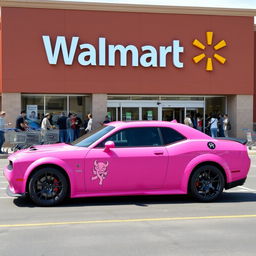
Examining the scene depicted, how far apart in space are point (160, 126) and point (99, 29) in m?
14.9

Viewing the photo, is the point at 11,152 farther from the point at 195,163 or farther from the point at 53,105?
the point at 195,163

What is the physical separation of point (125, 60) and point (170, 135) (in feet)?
47.6

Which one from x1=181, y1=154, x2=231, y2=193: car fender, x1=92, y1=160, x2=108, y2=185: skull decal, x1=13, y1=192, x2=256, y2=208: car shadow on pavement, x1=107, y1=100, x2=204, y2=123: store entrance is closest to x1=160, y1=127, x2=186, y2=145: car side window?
x1=181, y1=154, x2=231, y2=193: car fender

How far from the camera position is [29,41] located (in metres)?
20.7

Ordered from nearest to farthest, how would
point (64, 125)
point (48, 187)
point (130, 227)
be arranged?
point (130, 227)
point (48, 187)
point (64, 125)

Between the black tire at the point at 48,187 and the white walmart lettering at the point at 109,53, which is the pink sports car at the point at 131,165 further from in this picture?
the white walmart lettering at the point at 109,53

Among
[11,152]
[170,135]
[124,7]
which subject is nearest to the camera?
[170,135]

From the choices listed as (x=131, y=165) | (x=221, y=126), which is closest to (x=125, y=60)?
(x=221, y=126)

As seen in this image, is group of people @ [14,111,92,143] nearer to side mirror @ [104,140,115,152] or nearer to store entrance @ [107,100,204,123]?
store entrance @ [107,100,204,123]

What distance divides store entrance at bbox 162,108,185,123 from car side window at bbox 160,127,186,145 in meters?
15.7

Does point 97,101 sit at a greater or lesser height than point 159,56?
lesser

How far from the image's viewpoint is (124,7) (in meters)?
21.6

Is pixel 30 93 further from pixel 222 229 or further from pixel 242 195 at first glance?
pixel 222 229

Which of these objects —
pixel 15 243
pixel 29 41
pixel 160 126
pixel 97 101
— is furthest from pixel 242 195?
pixel 29 41
